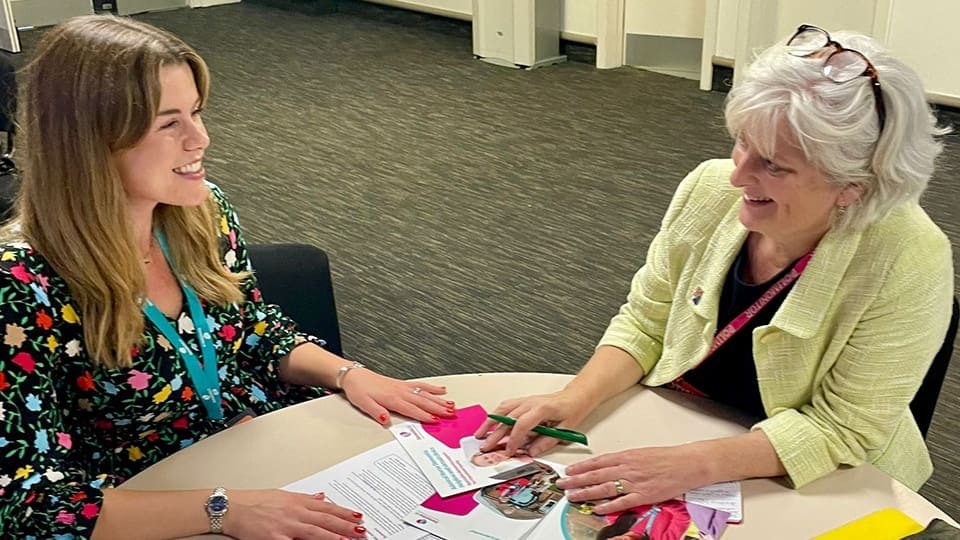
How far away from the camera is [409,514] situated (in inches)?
54.7

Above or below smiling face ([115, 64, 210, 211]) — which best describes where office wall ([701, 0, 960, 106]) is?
below

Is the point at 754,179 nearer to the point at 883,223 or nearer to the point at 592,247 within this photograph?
the point at 883,223

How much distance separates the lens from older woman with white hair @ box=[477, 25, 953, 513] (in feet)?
4.83

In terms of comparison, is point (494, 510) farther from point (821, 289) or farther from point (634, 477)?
point (821, 289)

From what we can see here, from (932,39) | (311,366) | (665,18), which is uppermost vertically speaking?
(311,366)

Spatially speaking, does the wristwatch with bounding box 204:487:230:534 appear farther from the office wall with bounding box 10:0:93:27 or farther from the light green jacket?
the office wall with bounding box 10:0:93:27

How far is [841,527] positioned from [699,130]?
13.4 feet

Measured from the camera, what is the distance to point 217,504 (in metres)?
1.38

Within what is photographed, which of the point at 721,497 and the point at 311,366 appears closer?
the point at 721,497

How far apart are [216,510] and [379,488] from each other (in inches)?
8.9

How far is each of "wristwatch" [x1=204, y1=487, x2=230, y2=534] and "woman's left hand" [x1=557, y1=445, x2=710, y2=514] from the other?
47 centimetres

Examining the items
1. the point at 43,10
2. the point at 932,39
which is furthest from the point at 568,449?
the point at 43,10

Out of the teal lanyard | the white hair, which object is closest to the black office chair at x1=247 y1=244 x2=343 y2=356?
the teal lanyard

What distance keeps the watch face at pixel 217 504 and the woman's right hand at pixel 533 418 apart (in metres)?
0.39
